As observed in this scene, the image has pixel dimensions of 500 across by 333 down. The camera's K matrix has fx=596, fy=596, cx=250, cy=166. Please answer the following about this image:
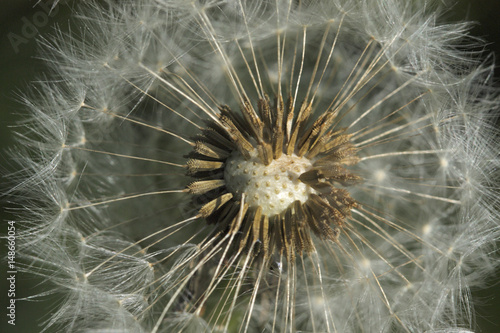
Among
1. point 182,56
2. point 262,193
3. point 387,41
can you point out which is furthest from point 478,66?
point 182,56

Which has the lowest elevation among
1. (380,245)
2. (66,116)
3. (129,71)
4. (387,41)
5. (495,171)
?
(380,245)

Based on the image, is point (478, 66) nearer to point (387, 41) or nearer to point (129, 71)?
point (387, 41)

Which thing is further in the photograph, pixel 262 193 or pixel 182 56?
pixel 182 56
